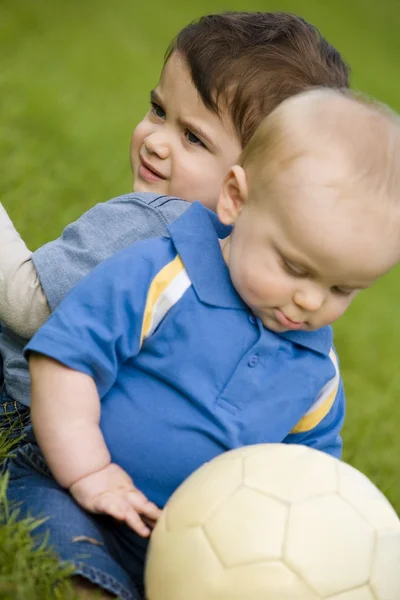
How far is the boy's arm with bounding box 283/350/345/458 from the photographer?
8.46 feet

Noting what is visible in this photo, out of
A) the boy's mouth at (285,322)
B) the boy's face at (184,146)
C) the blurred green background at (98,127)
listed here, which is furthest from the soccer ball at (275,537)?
the blurred green background at (98,127)

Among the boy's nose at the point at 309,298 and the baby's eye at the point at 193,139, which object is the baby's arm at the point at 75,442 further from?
the baby's eye at the point at 193,139

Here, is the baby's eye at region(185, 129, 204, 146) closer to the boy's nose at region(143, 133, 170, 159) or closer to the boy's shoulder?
the boy's nose at region(143, 133, 170, 159)

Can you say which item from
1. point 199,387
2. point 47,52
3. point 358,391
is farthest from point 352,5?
point 199,387

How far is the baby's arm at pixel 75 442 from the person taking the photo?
2.18 metres

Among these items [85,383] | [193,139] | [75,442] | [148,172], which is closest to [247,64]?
[193,139]

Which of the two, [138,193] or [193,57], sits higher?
[193,57]

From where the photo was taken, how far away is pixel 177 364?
7.63 feet

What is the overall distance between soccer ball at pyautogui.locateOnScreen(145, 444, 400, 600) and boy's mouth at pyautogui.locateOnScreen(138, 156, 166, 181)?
1.20 m

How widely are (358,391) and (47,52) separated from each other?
363 centimetres

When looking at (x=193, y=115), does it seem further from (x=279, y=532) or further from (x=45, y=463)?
(x=279, y=532)

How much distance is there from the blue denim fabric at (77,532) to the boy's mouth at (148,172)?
0.97 m

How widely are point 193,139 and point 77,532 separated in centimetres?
135

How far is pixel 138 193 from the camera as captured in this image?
2848 mm
